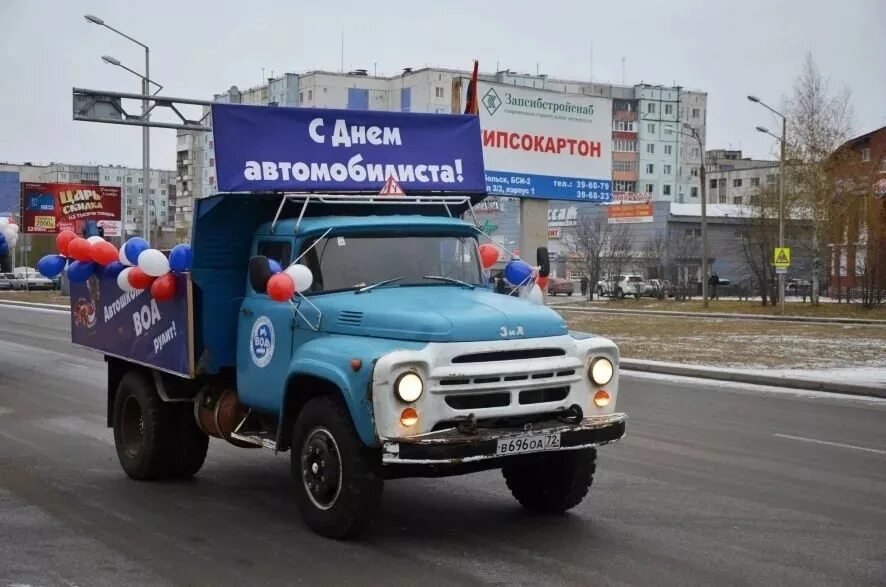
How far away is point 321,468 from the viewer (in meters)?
7.24

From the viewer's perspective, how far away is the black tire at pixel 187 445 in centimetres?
950

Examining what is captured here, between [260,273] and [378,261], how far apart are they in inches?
34.6

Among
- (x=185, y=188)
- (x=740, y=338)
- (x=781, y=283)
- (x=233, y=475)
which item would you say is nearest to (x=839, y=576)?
(x=233, y=475)

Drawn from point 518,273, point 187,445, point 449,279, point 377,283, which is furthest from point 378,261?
point 187,445

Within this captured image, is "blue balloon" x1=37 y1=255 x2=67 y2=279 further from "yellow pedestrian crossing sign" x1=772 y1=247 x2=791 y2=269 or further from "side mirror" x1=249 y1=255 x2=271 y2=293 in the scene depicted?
"yellow pedestrian crossing sign" x1=772 y1=247 x2=791 y2=269

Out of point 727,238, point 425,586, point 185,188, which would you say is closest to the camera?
point 425,586

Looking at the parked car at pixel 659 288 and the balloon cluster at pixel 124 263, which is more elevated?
the balloon cluster at pixel 124 263

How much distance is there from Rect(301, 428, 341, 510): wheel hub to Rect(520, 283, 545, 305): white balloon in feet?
7.00

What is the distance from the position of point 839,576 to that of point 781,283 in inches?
1614

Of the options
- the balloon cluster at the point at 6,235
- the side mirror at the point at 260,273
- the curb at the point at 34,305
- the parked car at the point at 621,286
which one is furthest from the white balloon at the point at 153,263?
the parked car at the point at 621,286

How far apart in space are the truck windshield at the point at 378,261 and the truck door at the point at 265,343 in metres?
0.34

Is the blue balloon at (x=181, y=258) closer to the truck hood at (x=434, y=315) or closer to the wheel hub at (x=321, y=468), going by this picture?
the truck hood at (x=434, y=315)

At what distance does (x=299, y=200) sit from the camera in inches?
338

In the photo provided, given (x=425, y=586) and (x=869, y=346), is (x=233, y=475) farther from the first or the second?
(x=869, y=346)
